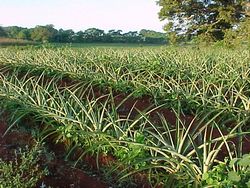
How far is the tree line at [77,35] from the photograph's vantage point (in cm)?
3634

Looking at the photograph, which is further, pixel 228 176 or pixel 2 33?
pixel 2 33

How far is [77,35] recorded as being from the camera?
131 feet

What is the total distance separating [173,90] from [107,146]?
2.38 metres

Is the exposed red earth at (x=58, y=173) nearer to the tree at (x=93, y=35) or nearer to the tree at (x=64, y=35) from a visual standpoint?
the tree at (x=64, y=35)

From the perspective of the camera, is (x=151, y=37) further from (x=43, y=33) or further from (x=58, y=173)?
(x=58, y=173)

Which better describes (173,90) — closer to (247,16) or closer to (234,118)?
(234,118)

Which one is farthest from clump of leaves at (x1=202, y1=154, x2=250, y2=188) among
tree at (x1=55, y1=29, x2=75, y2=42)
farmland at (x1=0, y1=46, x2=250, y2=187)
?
tree at (x1=55, y1=29, x2=75, y2=42)

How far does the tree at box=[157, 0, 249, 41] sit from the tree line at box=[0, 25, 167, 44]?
295 inches

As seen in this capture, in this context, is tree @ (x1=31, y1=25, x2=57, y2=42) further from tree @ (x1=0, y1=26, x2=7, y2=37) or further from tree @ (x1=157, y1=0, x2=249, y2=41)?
tree @ (x1=157, y1=0, x2=249, y2=41)

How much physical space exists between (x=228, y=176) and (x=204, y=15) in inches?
1076

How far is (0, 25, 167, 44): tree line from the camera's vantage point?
A: 3634cm

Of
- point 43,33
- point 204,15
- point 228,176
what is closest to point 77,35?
point 43,33

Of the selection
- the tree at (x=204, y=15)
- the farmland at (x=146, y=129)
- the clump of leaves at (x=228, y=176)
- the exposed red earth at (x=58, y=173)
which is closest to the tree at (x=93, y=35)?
the tree at (x=204, y=15)

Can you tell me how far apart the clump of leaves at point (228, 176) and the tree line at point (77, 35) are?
33614mm
